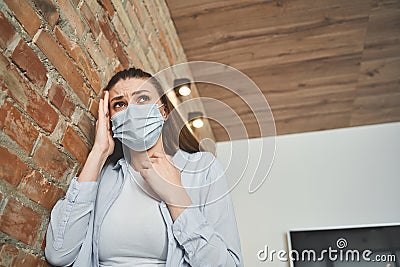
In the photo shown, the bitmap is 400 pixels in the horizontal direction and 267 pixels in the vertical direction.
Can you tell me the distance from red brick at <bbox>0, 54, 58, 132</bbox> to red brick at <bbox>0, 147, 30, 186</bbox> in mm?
124

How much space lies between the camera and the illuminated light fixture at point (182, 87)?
7.14 ft

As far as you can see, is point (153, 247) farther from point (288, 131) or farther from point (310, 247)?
point (288, 131)

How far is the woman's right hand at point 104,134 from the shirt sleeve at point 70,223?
11 cm

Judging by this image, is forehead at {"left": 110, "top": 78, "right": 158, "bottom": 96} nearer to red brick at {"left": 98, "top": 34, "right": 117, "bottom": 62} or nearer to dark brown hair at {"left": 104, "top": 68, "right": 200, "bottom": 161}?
dark brown hair at {"left": 104, "top": 68, "right": 200, "bottom": 161}

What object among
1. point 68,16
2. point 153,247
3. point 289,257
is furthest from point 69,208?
point 289,257

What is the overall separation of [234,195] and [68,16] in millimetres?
1777

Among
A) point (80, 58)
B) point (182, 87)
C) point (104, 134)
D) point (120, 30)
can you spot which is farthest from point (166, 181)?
point (182, 87)

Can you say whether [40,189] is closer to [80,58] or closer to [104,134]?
[104,134]

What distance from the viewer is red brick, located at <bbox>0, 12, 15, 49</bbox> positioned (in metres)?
0.90

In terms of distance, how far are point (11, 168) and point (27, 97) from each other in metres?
0.18

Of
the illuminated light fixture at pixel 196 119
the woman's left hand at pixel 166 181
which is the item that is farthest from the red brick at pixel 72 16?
the illuminated light fixture at pixel 196 119

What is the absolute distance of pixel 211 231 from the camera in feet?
3.45

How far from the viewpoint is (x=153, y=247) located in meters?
1.05

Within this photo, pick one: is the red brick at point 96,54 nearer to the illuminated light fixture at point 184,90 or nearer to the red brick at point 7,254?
the red brick at point 7,254
